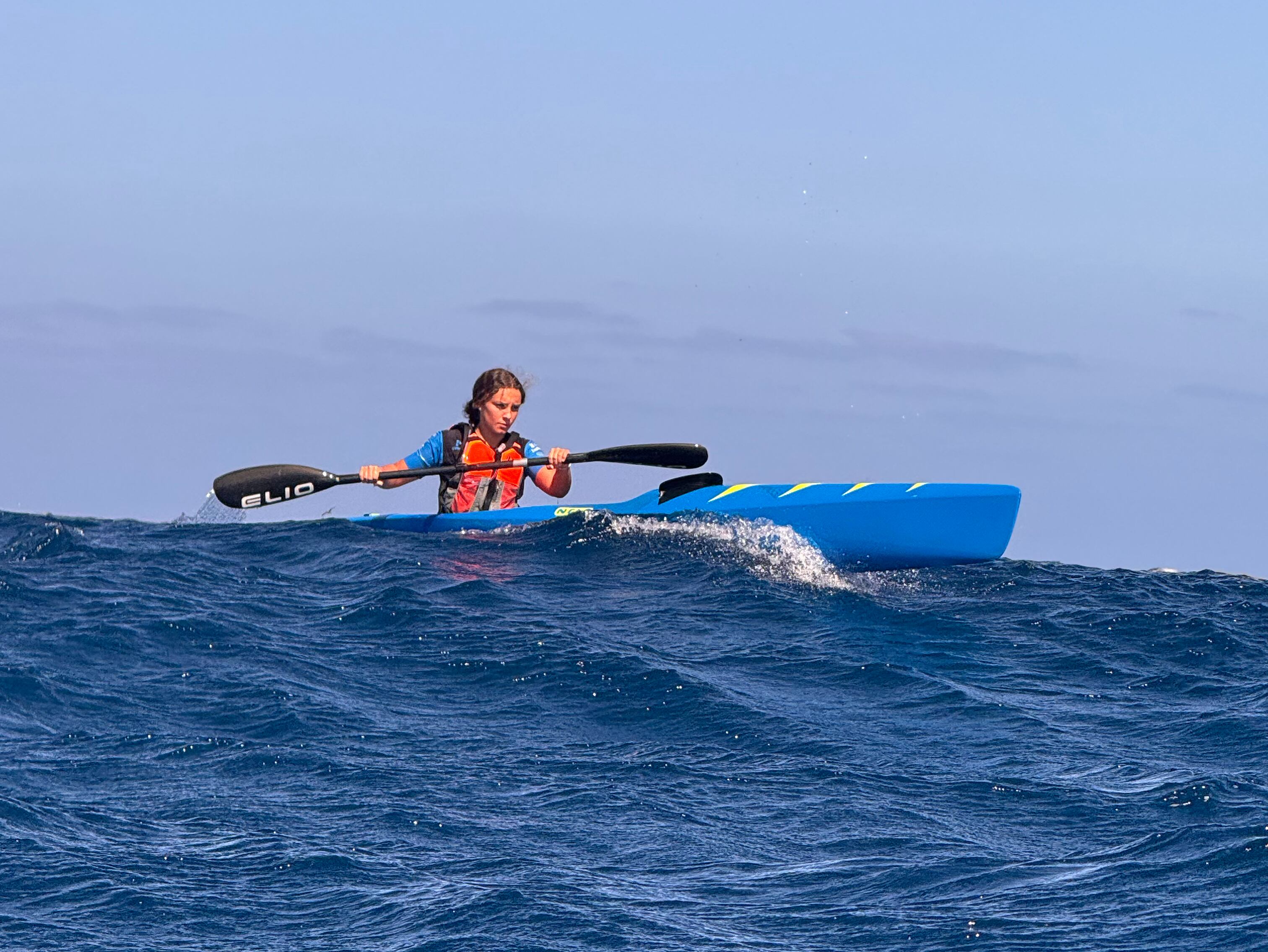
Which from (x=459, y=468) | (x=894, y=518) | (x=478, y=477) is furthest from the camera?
(x=478, y=477)

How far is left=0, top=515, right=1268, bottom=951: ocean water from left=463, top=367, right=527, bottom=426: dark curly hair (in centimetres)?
114

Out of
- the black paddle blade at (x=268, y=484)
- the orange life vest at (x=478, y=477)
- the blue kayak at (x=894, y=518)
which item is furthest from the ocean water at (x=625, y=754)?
the orange life vest at (x=478, y=477)

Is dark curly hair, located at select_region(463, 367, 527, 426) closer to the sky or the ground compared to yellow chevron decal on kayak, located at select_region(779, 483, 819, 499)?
closer to the sky

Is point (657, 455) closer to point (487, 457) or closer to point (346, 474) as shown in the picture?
point (487, 457)

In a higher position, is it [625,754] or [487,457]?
[487,457]

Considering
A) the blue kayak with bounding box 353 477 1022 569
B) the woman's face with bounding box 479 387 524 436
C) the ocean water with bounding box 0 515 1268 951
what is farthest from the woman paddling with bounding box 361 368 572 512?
the blue kayak with bounding box 353 477 1022 569

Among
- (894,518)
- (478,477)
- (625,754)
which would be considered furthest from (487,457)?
(625,754)

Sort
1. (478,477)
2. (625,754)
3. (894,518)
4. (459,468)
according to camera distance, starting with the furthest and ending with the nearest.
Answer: (478,477) < (459,468) < (894,518) < (625,754)

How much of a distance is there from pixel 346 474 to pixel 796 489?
3.00 m

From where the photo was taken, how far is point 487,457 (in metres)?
9.25

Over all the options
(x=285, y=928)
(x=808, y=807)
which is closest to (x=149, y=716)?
(x=285, y=928)

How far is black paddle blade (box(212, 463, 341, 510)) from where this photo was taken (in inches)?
348

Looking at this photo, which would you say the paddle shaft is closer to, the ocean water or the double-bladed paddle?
the double-bladed paddle

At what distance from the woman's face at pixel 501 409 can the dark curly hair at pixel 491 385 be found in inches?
0.7
